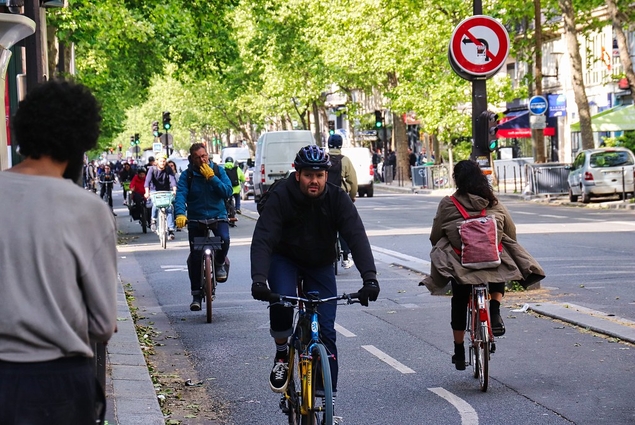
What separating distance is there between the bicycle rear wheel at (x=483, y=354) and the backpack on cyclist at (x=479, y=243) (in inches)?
16.5

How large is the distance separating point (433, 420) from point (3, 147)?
12.1 ft

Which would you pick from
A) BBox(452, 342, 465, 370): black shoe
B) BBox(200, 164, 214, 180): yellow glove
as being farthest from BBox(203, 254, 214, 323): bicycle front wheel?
BBox(452, 342, 465, 370): black shoe

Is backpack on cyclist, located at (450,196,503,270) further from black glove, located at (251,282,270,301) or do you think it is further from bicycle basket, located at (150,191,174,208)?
bicycle basket, located at (150,191,174,208)

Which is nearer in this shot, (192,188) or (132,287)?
(192,188)

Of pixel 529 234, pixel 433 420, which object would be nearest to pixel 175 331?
pixel 433 420

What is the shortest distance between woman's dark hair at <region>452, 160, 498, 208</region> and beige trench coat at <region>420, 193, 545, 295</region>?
0.13 feet

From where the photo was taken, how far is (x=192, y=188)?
12.7 m

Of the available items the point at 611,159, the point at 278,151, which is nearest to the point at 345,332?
the point at 611,159

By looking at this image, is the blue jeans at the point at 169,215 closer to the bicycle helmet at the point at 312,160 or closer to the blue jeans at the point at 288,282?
the blue jeans at the point at 288,282

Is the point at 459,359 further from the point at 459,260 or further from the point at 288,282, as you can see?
the point at 288,282

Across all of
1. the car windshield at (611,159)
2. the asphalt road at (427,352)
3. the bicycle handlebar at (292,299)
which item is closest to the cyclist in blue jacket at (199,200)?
the asphalt road at (427,352)

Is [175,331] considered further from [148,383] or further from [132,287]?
[132,287]

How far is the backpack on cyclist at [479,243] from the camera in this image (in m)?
8.43

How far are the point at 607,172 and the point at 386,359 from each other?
26.2m
